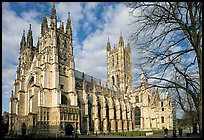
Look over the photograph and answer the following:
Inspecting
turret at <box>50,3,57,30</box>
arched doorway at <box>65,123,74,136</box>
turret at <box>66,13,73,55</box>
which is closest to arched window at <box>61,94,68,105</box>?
arched doorway at <box>65,123,74,136</box>

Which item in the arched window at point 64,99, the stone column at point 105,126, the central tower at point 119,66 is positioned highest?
the central tower at point 119,66

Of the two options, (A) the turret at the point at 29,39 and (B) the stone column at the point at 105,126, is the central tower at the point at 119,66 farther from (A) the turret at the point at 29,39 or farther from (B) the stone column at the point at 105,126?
(A) the turret at the point at 29,39

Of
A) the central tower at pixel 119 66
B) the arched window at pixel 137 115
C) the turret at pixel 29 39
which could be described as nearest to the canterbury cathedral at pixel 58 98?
the turret at pixel 29 39

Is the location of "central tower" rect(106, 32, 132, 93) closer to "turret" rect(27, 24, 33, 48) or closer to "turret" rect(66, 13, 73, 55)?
"turret" rect(66, 13, 73, 55)

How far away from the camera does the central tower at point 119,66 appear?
89419 millimetres

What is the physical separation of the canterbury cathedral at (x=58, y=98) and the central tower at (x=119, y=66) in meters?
17.1

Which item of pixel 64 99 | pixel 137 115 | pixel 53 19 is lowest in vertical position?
pixel 137 115

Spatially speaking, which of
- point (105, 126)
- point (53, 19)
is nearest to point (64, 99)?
point (105, 126)

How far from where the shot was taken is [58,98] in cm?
4688

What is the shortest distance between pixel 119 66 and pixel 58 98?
1933 inches

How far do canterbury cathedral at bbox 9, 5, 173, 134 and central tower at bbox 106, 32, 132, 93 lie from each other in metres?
17.1

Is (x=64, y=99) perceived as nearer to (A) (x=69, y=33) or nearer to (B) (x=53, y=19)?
(A) (x=69, y=33)

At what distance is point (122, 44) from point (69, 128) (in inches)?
2137

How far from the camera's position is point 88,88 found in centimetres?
6347
